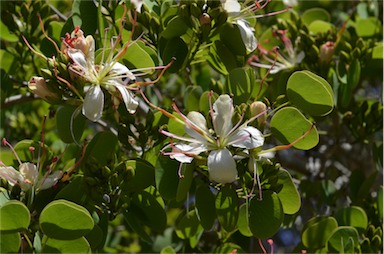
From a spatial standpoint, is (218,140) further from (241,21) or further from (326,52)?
(326,52)

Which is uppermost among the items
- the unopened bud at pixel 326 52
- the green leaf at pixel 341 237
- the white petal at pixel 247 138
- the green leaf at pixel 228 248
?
the white petal at pixel 247 138

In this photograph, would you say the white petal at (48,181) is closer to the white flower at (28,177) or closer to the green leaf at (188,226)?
the white flower at (28,177)

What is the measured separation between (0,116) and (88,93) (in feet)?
2.08

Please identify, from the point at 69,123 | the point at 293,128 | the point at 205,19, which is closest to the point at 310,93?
the point at 293,128

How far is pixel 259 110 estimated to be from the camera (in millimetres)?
1417

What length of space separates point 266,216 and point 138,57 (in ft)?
1.45

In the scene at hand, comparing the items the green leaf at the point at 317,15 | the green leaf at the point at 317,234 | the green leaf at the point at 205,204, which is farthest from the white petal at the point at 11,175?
the green leaf at the point at 317,15

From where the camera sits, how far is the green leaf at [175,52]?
159 centimetres

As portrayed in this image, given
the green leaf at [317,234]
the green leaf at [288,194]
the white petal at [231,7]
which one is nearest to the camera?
the green leaf at [288,194]

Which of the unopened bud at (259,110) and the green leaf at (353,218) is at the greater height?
the unopened bud at (259,110)

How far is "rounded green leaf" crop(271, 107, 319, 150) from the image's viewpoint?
1414 mm

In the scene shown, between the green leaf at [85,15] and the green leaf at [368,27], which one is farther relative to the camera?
the green leaf at [368,27]

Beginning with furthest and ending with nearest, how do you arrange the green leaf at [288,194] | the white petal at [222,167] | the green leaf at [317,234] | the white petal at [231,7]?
1. the green leaf at [317,234]
2. the white petal at [231,7]
3. the green leaf at [288,194]
4. the white petal at [222,167]

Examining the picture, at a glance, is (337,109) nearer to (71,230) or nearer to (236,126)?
(236,126)
